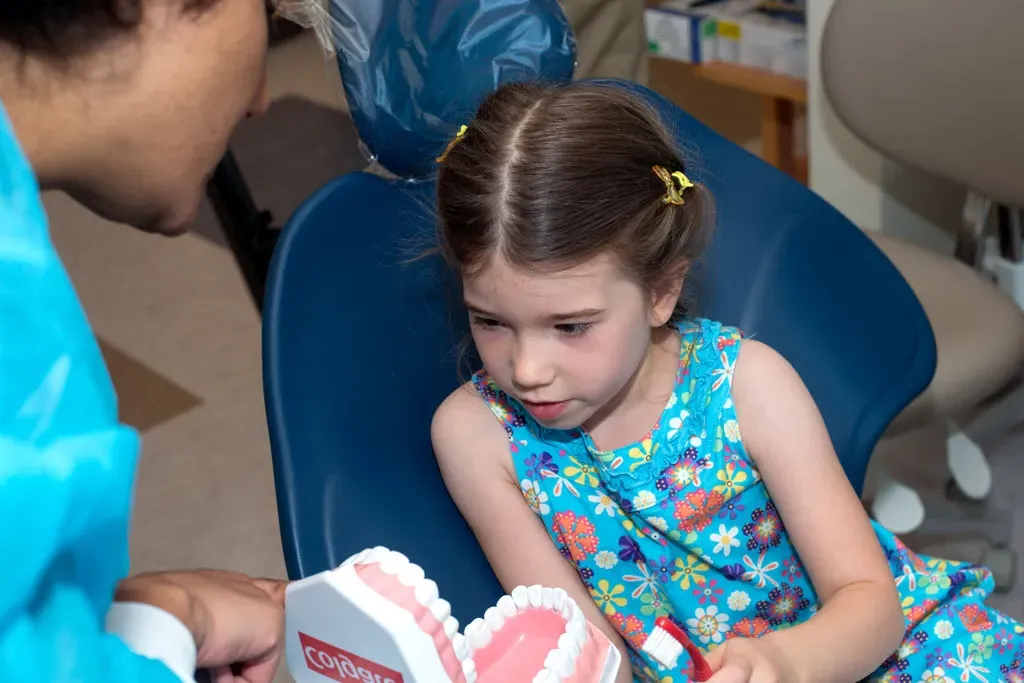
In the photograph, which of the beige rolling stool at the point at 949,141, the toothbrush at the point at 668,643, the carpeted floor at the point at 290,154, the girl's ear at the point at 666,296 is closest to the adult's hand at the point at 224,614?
the toothbrush at the point at 668,643

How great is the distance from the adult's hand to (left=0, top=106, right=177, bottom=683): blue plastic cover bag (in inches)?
6.5

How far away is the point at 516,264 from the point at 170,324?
73.6 inches

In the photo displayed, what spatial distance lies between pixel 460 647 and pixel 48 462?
1.00 feet

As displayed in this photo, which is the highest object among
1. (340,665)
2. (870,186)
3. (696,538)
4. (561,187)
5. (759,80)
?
(561,187)

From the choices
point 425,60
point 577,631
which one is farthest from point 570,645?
point 425,60

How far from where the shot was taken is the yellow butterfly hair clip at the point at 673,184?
3.26ft

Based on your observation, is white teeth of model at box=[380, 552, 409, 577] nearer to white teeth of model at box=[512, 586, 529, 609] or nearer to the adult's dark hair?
white teeth of model at box=[512, 586, 529, 609]

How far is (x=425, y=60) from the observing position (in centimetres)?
112

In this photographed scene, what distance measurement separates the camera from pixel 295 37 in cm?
393

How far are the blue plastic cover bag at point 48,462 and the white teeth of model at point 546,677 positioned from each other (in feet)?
0.84

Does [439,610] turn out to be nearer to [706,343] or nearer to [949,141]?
[706,343]

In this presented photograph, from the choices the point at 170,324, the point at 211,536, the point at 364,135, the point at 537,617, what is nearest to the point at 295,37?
the point at 170,324

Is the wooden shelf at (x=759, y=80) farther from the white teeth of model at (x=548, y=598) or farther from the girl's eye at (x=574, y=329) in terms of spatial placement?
the white teeth of model at (x=548, y=598)

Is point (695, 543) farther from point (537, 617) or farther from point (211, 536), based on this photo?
point (211, 536)
